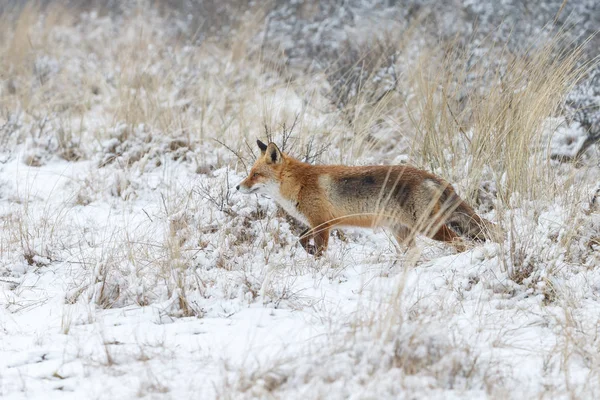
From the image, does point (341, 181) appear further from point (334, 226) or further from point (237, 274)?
point (237, 274)

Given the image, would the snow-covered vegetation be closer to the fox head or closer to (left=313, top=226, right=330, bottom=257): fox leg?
(left=313, top=226, right=330, bottom=257): fox leg

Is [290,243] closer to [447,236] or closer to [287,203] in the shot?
[287,203]

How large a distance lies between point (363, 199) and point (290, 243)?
2.38 feet

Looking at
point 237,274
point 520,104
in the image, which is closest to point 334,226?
point 237,274

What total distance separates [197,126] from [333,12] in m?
5.64

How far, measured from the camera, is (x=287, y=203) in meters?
5.53

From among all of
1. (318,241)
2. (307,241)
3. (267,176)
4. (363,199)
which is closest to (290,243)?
(307,241)

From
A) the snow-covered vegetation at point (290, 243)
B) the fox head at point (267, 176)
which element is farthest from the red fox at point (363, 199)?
the snow-covered vegetation at point (290, 243)

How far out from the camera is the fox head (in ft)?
18.1

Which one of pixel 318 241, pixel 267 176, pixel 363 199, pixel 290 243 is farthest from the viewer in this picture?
pixel 267 176

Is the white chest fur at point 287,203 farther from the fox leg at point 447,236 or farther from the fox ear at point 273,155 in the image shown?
the fox leg at point 447,236

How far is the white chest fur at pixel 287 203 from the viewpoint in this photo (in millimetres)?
5488

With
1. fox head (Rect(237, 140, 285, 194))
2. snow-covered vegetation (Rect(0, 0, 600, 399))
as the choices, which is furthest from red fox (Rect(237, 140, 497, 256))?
snow-covered vegetation (Rect(0, 0, 600, 399))

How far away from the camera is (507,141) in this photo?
229 inches
